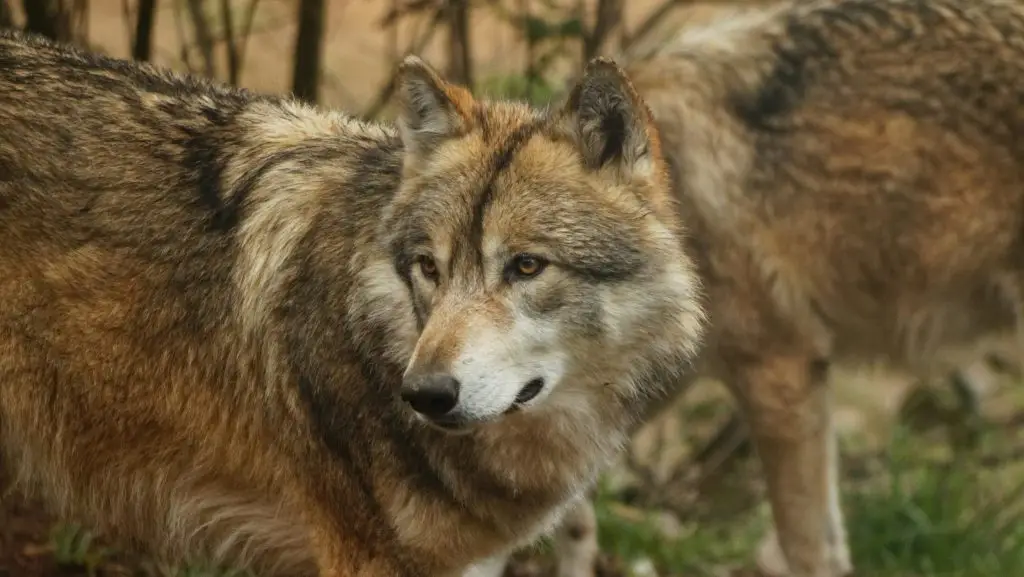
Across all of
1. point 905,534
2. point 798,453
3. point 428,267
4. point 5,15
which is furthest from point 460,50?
point 905,534

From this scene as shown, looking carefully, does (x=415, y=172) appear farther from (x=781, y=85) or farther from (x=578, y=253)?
(x=781, y=85)

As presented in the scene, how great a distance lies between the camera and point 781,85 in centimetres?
503

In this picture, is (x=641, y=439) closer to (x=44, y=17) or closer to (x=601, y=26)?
(x=601, y=26)

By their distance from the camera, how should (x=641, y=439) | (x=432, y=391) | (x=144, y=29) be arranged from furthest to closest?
(x=641, y=439) → (x=144, y=29) → (x=432, y=391)

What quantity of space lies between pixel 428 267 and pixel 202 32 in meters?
2.73

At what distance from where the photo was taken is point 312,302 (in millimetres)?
3391

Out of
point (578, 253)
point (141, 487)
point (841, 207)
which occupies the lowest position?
point (141, 487)

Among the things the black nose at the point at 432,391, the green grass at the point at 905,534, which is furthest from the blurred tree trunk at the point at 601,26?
the black nose at the point at 432,391

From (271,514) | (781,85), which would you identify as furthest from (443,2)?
(271,514)

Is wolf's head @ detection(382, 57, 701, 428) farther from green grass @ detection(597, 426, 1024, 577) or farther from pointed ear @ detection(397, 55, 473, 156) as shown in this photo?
green grass @ detection(597, 426, 1024, 577)

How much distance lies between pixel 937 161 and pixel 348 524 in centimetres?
283

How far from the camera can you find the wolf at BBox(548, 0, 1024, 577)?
Result: 4945 mm

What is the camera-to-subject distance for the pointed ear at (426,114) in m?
3.33

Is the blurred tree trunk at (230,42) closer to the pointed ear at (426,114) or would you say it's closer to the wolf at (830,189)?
the wolf at (830,189)
